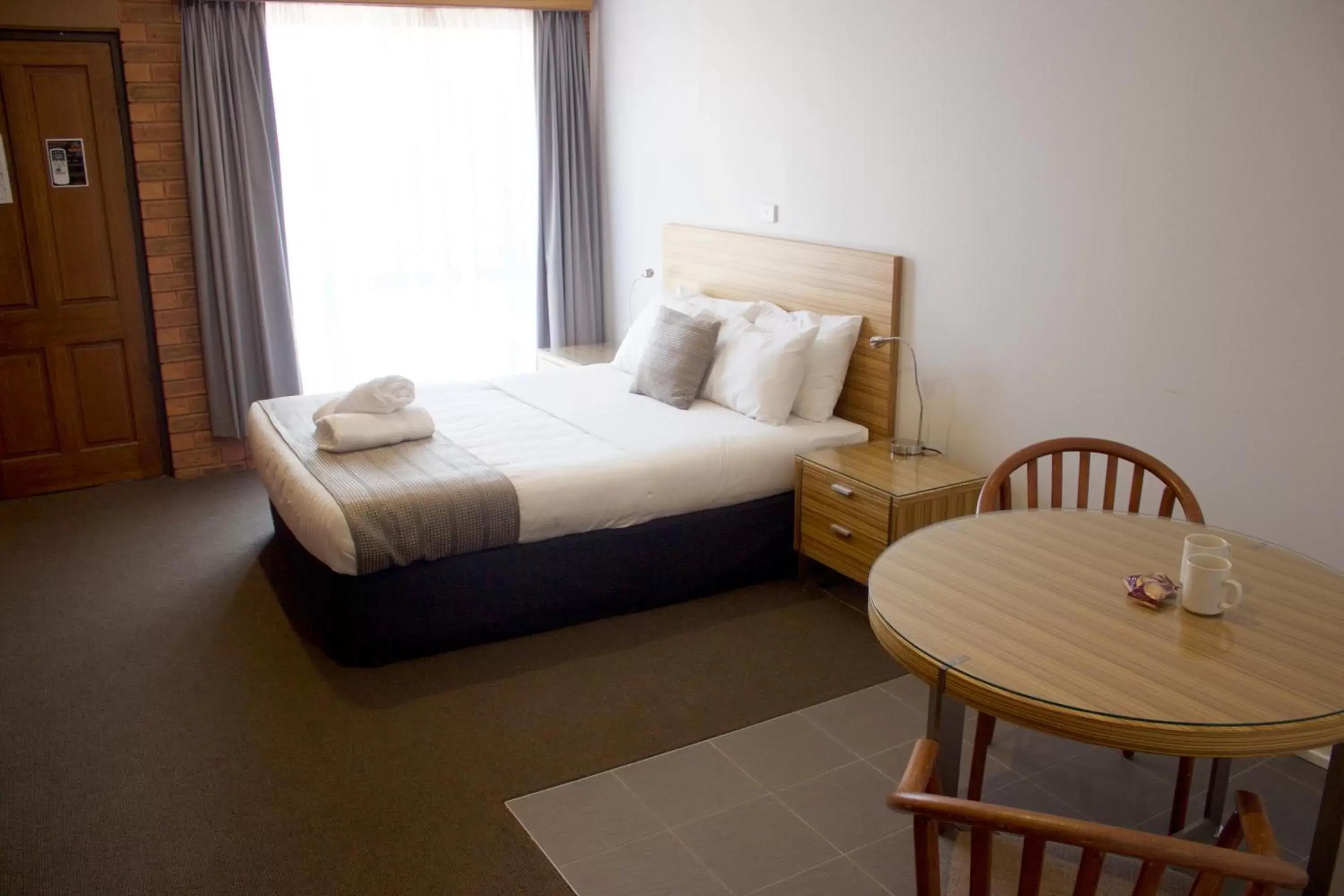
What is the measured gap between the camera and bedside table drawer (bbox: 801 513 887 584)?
3.59 meters

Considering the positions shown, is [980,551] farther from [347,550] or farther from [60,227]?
[60,227]

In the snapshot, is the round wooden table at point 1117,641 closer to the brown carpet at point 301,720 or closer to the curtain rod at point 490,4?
the brown carpet at point 301,720

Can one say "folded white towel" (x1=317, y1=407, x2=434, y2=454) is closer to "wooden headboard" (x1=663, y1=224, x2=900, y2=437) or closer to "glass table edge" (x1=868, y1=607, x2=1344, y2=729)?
"wooden headboard" (x1=663, y1=224, x2=900, y2=437)

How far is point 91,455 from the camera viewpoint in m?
5.09

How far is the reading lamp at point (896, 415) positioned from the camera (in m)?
3.87

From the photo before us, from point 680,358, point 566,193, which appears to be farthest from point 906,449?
point 566,193

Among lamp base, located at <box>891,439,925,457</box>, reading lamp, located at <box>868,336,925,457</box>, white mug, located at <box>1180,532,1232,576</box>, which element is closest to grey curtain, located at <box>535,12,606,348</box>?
reading lamp, located at <box>868,336,925,457</box>

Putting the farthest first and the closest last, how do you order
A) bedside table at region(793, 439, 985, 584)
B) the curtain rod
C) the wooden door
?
the curtain rod < the wooden door < bedside table at region(793, 439, 985, 584)

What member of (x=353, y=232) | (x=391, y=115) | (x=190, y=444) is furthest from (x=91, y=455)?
(x=391, y=115)

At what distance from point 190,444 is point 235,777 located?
287 cm

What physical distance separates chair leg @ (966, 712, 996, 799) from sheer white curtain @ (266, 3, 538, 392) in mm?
4099

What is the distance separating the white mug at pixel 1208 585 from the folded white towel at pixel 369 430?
2.65 meters

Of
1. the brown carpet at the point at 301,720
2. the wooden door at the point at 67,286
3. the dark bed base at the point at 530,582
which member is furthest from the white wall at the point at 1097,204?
the wooden door at the point at 67,286

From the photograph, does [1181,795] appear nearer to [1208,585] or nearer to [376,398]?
[1208,585]
